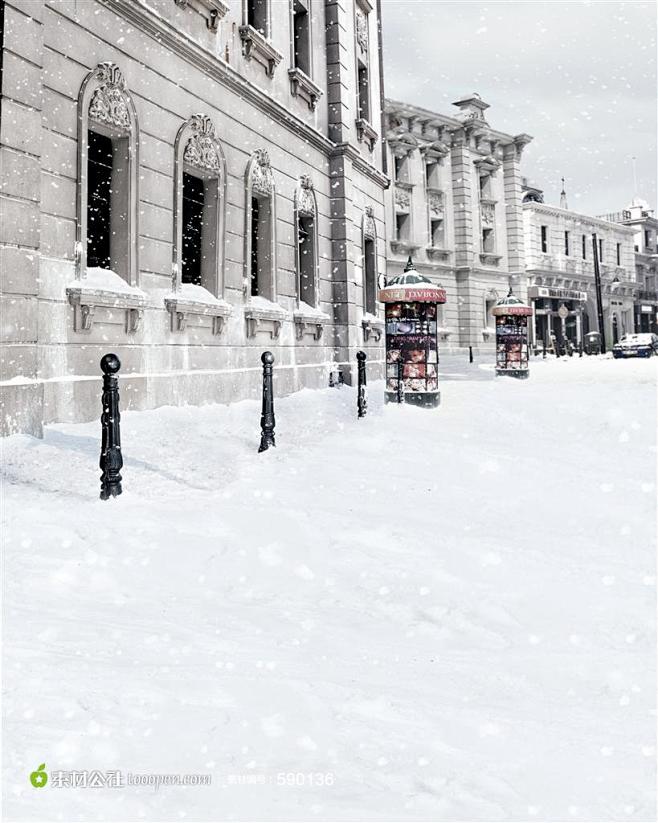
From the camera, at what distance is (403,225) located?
99.7ft

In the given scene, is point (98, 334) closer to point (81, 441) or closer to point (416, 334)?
point (81, 441)

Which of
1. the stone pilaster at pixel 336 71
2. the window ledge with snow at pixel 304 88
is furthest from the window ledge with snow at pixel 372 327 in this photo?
the window ledge with snow at pixel 304 88

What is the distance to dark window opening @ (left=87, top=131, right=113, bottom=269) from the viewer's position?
26.5 ft

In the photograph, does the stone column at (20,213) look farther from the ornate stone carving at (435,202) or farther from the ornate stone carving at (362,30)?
the ornate stone carving at (435,202)

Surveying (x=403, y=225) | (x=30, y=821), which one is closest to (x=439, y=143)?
(x=403, y=225)

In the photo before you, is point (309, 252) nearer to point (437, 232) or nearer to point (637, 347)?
point (637, 347)

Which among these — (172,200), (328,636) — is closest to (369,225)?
(172,200)

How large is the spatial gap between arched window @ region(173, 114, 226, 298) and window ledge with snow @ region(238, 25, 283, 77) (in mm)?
1958

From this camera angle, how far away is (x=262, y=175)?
11430mm

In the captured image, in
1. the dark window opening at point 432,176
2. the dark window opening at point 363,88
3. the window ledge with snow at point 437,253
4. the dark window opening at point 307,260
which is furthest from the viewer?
the dark window opening at point 432,176

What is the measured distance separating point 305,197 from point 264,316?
3393mm

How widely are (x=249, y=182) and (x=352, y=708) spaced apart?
968 cm

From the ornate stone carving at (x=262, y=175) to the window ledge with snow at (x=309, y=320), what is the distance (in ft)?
7.11

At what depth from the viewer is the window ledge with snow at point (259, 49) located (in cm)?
1078
